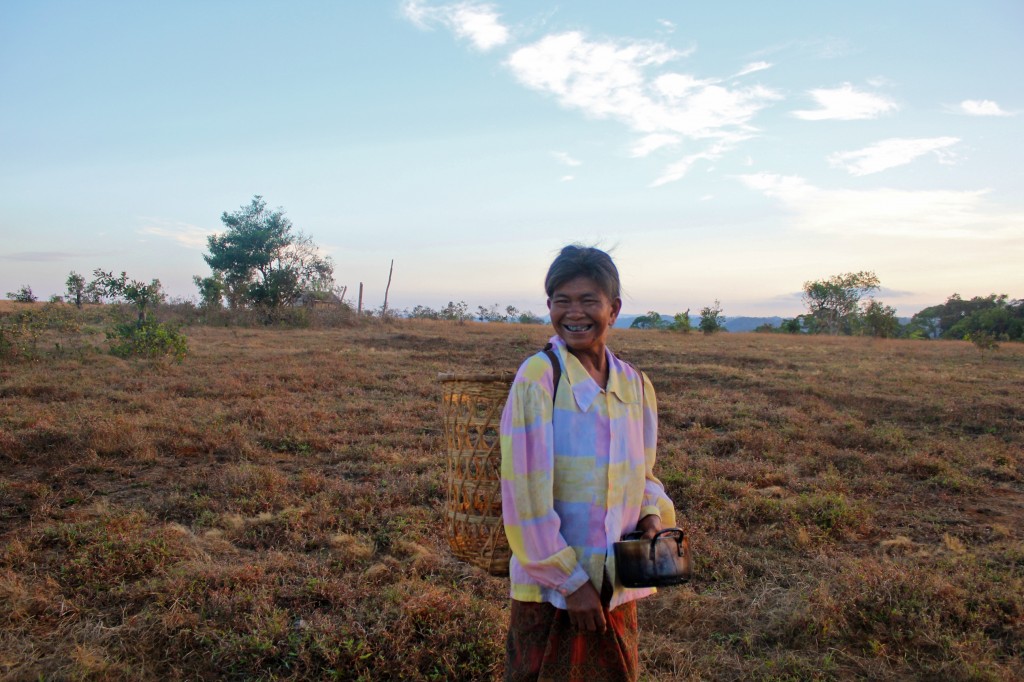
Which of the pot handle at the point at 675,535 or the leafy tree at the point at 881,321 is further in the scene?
the leafy tree at the point at 881,321

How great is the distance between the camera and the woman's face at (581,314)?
1.86 meters

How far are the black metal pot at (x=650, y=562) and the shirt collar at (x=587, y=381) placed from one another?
0.38 metres

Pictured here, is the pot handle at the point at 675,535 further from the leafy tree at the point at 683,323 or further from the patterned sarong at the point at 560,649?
the leafy tree at the point at 683,323

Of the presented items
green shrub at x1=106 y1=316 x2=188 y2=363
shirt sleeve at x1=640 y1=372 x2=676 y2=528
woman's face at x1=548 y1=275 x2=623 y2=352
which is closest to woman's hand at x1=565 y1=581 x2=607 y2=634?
shirt sleeve at x1=640 y1=372 x2=676 y2=528

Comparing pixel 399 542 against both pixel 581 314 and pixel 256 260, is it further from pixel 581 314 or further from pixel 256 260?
pixel 256 260

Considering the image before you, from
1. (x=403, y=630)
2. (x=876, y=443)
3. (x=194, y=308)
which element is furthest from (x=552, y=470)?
(x=194, y=308)

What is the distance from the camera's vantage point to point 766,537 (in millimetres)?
4691

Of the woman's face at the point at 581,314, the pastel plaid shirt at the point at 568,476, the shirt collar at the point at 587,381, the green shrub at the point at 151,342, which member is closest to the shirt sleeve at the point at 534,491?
the pastel plaid shirt at the point at 568,476

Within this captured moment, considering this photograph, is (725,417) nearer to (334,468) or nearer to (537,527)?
(334,468)

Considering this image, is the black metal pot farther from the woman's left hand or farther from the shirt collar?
the shirt collar

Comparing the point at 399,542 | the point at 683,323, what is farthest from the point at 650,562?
the point at 683,323

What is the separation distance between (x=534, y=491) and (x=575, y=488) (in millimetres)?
142

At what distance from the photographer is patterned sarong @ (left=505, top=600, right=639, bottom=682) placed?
1796mm

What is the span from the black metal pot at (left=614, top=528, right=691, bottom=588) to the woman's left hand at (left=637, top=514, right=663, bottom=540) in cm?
13
